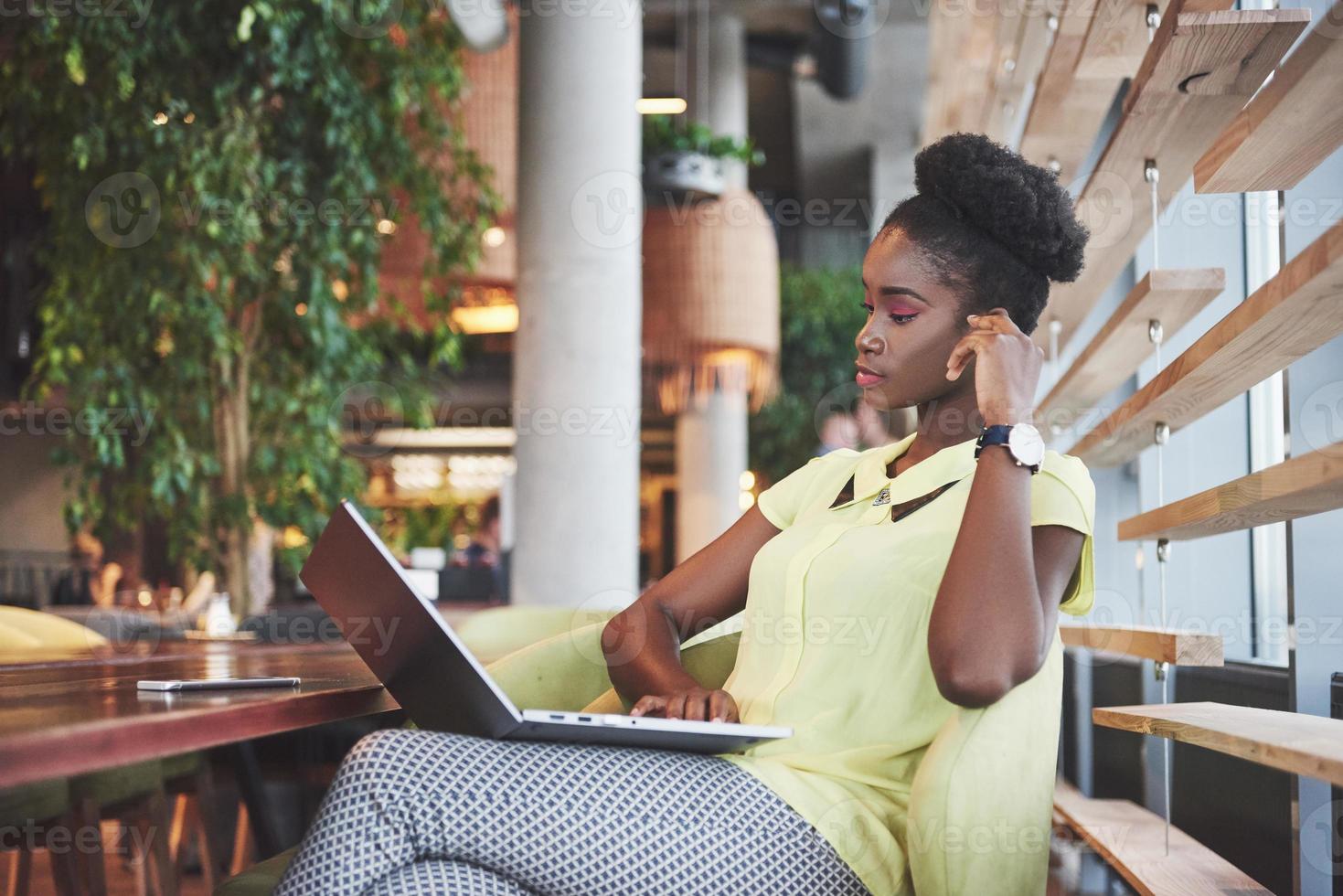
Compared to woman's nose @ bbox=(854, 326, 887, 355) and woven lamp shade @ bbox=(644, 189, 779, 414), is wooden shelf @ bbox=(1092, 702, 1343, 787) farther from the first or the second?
woven lamp shade @ bbox=(644, 189, 779, 414)

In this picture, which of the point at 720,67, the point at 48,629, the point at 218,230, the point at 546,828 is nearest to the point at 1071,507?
the point at 546,828

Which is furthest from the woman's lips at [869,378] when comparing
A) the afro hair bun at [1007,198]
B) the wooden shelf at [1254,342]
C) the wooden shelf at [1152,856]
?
the wooden shelf at [1152,856]

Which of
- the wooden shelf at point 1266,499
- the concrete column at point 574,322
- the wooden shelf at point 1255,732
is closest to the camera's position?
the wooden shelf at point 1255,732

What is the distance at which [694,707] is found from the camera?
60.8 inches

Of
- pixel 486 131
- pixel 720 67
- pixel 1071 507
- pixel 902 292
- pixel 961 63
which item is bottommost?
pixel 1071 507

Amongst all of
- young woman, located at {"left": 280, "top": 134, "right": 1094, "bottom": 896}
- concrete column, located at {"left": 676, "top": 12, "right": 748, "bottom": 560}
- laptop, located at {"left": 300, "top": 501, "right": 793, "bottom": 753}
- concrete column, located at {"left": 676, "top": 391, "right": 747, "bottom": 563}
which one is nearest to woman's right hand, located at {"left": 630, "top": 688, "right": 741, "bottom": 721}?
young woman, located at {"left": 280, "top": 134, "right": 1094, "bottom": 896}

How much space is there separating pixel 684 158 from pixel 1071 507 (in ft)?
16.3

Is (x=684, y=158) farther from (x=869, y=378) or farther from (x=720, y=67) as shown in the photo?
(x=869, y=378)

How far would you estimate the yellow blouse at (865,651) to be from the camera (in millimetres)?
1368

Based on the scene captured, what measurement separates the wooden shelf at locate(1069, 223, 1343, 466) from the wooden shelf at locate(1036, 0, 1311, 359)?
36 cm

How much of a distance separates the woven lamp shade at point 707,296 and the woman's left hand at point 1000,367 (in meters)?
4.84

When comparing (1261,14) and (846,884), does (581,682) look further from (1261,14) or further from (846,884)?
(1261,14)

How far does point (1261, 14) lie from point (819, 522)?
0.79m

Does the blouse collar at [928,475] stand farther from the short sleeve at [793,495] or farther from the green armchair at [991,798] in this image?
the green armchair at [991,798]
